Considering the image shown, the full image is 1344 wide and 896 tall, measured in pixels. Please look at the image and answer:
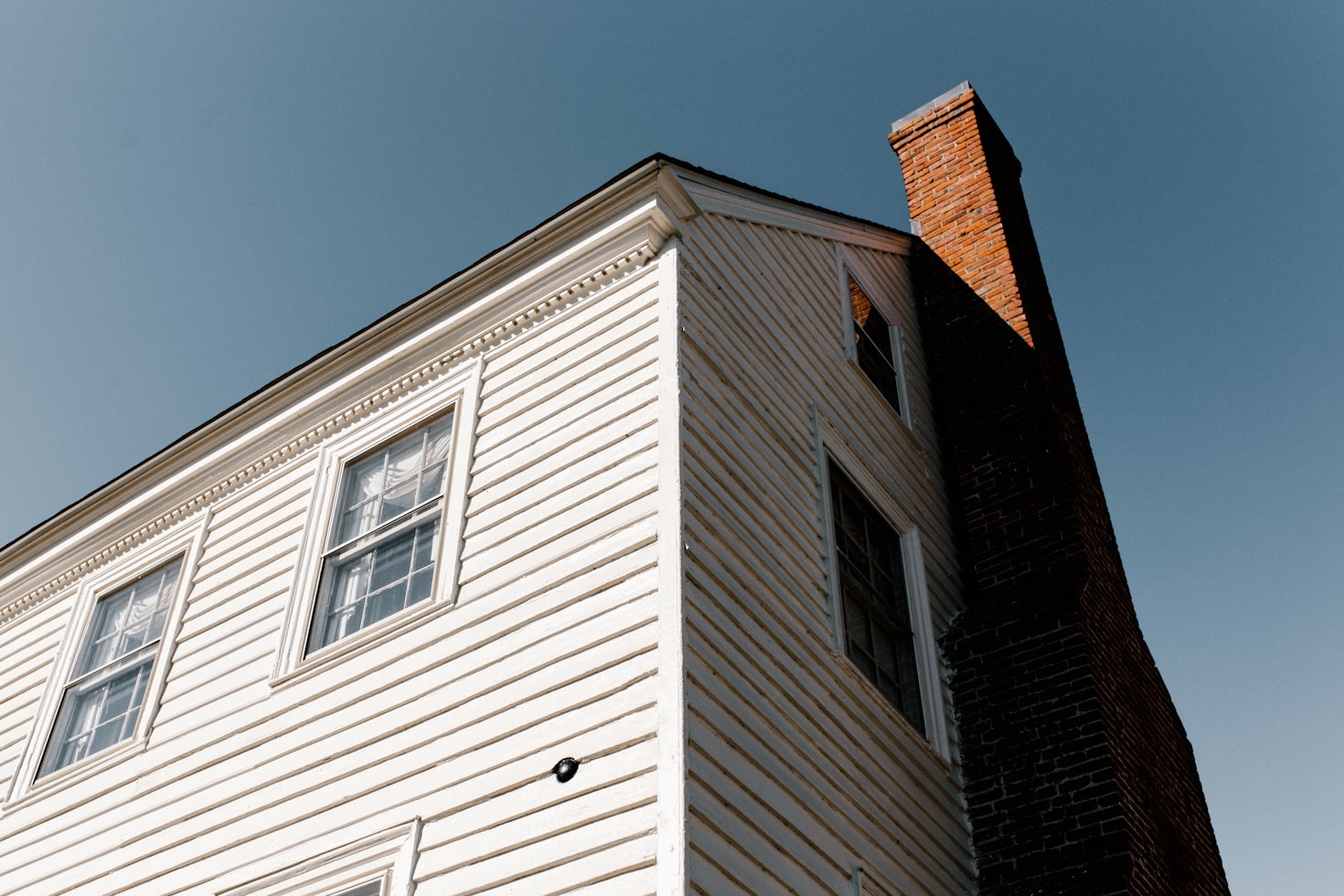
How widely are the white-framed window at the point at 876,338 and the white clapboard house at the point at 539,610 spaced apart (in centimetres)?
8

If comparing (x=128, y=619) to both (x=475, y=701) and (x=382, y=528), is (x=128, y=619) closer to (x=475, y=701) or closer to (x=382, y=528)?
(x=382, y=528)

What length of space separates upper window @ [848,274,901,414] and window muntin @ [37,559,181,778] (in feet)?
18.4

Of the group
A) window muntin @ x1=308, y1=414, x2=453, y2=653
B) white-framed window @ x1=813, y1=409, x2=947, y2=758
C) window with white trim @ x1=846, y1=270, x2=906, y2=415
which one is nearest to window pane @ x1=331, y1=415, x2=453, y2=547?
window muntin @ x1=308, y1=414, x2=453, y2=653

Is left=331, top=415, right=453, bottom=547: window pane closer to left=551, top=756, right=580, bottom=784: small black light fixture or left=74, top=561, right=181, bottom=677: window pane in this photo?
left=74, top=561, right=181, bottom=677: window pane

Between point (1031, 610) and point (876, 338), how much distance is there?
2894 mm

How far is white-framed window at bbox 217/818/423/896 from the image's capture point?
605 cm

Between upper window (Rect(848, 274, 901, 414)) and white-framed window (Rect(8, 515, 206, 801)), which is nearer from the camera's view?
white-framed window (Rect(8, 515, 206, 801))

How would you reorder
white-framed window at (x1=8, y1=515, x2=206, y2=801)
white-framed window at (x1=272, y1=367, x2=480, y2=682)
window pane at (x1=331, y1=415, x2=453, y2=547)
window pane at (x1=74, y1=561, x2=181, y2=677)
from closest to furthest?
white-framed window at (x1=272, y1=367, x2=480, y2=682)
window pane at (x1=331, y1=415, x2=453, y2=547)
white-framed window at (x1=8, y1=515, x2=206, y2=801)
window pane at (x1=74, y1=561, x2=181, y2=677)

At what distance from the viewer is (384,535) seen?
7895 millimetres

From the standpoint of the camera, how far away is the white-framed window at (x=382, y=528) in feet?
24.2

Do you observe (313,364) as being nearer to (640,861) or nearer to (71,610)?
(71,610)

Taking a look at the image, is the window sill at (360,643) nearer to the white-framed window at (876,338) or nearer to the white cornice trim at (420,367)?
the white cornice trim at (420,367)

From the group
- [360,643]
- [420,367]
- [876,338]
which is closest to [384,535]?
[360,643]

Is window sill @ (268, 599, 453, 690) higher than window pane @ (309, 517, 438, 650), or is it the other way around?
window pane @ (309, 517, 438, 650)
